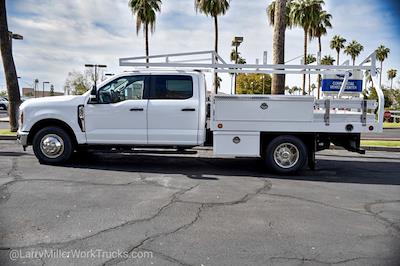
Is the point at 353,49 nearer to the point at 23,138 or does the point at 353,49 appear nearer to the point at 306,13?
the point at 306,13

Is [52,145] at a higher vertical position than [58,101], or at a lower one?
lower

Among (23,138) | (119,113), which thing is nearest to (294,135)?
(119,113)

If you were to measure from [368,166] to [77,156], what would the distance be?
726 centimetres

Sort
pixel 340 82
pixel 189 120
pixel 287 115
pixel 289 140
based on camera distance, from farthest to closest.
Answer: pixel 340 82
pixel 189 120
pixel 289 140
pixel 287 115

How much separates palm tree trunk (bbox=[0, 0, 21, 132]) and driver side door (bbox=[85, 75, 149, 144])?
8.04m

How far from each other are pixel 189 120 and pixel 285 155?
84.6 inches

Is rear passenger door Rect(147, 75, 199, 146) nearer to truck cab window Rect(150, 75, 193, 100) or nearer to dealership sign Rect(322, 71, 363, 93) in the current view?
truck cab window Rect(150, 75, 193, 100)

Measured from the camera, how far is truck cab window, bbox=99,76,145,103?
24.7 ft

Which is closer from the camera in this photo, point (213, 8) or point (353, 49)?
point (213, 8)

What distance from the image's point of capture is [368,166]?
879 centimetres

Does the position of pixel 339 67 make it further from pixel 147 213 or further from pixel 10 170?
pixel 10 170

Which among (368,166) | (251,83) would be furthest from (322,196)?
(251,83)

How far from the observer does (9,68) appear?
1377 centimetres

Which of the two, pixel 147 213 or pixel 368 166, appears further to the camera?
pixel 368 166
